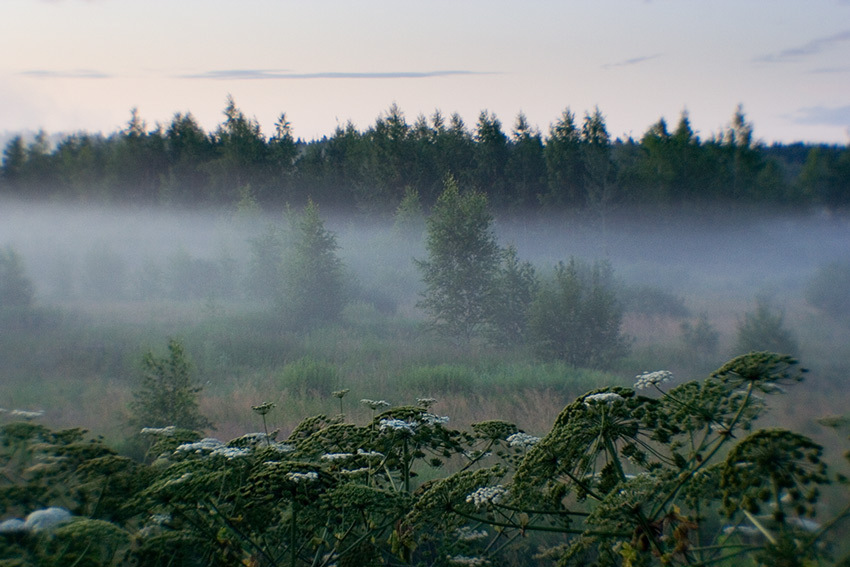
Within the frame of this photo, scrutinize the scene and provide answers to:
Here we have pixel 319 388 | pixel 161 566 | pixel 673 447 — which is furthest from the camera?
pixel 319 388

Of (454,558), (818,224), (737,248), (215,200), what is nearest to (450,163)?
(215,200)

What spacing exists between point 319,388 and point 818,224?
50212mm

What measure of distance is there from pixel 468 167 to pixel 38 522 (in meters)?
44.7

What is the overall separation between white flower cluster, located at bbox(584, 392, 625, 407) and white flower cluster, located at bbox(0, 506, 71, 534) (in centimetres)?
155

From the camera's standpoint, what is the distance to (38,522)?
155 cm

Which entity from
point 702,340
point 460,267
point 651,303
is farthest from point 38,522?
point 651,303

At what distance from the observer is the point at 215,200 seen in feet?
164

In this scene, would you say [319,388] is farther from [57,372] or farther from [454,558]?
[454,558]

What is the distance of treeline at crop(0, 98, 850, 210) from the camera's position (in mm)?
42584

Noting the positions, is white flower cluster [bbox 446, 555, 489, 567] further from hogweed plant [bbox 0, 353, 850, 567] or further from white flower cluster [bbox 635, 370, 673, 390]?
white flower cluster [bbox 635, 370, 673, 390]

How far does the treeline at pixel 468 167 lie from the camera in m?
42.6

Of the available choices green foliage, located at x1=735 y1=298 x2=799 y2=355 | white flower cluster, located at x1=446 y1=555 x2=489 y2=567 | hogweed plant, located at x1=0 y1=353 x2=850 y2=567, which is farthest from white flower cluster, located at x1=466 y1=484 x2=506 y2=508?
green foliage, located at x1=735 y1=298 x2=799 y2=355

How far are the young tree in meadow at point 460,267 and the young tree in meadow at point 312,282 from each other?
4.02 m

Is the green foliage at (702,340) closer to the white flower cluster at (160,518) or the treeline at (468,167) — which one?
the white flower cluster at (160,518)
